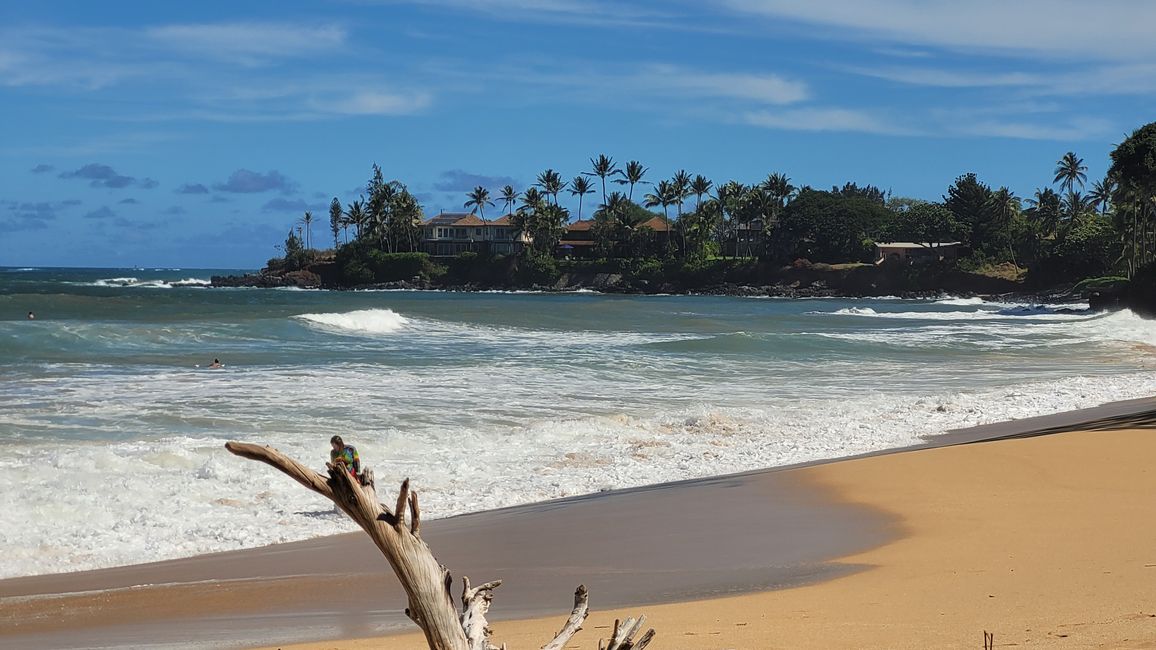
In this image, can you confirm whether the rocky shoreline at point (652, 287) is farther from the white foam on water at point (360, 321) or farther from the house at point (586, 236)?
the white foam on water at point (360, 321)

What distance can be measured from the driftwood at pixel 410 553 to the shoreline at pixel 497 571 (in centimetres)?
341

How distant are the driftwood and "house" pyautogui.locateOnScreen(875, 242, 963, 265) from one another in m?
112

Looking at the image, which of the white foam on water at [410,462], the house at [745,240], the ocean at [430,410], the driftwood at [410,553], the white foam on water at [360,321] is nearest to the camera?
the driftwood at [410,553]

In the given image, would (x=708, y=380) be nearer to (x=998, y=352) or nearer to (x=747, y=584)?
(x=998, y=352)

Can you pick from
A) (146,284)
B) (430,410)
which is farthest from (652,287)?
(430,410)

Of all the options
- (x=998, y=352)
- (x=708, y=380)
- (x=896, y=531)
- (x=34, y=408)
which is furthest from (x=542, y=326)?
(x=896, y=531)

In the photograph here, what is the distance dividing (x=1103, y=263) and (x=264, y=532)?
3900 inches

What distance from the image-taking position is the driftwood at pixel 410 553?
10.2 feet

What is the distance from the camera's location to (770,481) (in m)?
12.3

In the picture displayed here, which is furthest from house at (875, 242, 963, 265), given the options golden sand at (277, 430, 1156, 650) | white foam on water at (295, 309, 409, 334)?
golden sand at (277, 430, 1156, 650)

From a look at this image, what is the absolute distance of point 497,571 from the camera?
8.43m

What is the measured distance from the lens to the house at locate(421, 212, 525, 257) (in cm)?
13700

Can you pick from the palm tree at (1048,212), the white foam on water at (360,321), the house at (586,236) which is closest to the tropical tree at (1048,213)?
the palm tree at (1048,212)

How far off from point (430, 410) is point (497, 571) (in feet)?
34.6
